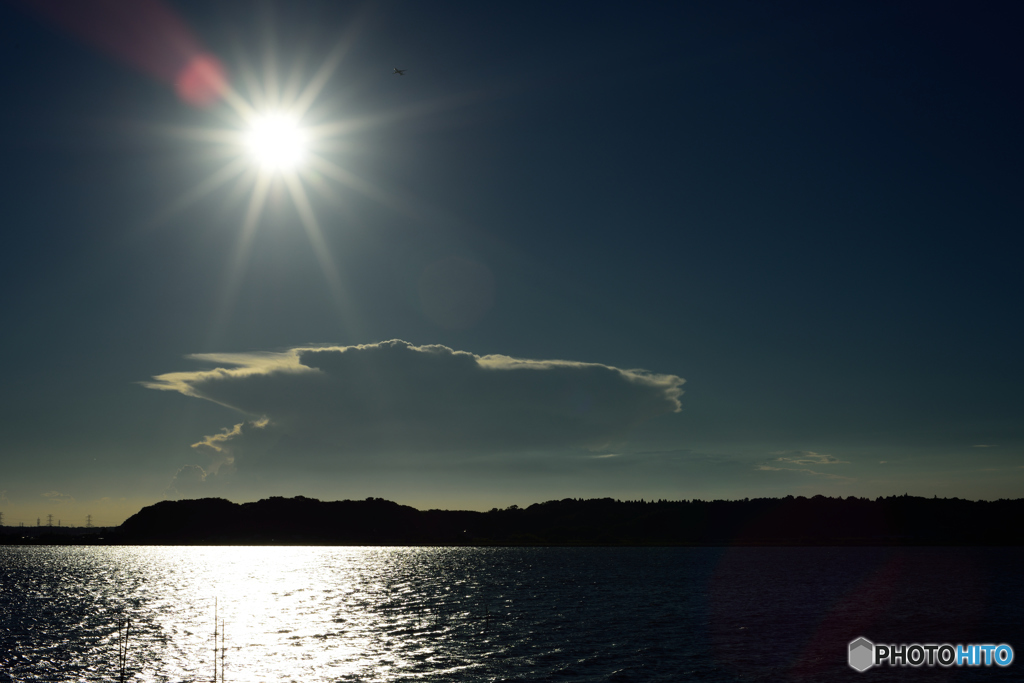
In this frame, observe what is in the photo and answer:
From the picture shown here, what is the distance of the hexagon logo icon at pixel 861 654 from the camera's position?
65.9m

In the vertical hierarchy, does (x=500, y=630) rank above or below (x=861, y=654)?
below

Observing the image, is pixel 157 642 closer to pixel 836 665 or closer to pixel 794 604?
pixel 836 665

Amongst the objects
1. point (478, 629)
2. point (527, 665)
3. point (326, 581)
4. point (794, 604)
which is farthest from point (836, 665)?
point (326, 581)

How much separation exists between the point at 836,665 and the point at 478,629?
41776 millimetres

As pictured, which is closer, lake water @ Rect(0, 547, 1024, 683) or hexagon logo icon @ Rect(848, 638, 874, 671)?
lake water @ Rect(0, 547, 1024, 683)

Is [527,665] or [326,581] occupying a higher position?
[527,665]

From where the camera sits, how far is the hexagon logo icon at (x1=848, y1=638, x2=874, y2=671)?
2596 inches

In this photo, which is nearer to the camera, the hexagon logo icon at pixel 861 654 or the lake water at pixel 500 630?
the lake water at pixel 500 630

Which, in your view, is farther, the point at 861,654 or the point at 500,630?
the point at 500,630

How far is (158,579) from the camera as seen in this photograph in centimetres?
19875

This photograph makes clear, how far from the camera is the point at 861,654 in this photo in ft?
236

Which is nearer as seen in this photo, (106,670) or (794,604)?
(106,670)

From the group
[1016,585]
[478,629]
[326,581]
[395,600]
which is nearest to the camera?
[478,629]

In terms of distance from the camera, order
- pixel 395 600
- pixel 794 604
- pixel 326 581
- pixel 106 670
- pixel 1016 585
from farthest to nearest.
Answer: pixel 326 581
pixel 1016 585
pixel 395 600
pixel 794 604
pixel 106 670
